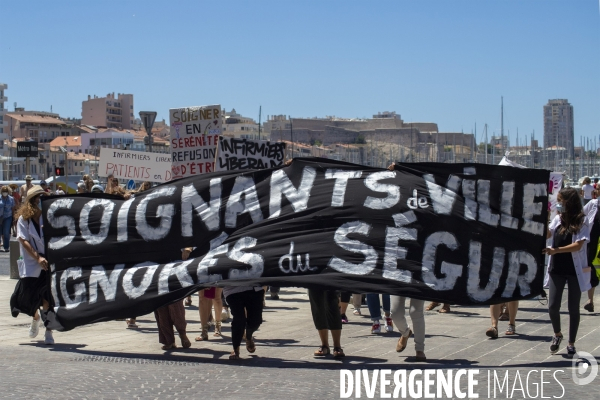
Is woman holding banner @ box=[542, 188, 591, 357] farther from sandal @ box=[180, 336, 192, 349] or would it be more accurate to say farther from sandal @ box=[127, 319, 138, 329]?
sandal @ box=[127, 319, 138, 329]

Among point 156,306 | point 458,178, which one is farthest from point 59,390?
point 458,178

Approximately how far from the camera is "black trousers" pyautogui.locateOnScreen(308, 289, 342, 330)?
366 inches

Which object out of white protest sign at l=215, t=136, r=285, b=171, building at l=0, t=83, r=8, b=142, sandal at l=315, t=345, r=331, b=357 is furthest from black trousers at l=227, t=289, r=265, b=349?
building at l=0, t=83, r=8, b=142

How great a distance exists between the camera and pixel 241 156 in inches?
504

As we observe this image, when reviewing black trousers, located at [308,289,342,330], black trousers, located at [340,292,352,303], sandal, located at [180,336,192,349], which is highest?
black trousers, located at [308,289,342,330]

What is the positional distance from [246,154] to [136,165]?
26.0 ft

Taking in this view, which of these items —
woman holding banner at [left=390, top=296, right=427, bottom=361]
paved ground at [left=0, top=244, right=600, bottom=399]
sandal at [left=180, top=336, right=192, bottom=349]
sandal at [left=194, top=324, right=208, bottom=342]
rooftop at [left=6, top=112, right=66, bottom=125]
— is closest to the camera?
paved ground at [left=0, top=244, right=600, bottom=399]

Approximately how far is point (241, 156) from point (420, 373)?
18.0ft

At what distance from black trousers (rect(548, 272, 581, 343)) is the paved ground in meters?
0.33

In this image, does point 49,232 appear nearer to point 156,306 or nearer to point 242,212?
point 156,306

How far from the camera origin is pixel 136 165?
20.2m

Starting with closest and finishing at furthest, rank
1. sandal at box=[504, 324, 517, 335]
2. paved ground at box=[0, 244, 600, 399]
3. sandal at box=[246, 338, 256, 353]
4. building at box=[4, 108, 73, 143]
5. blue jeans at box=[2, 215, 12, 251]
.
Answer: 1. paved ground at box=[0, 244, 600, 399]
2. sandal at box=[246, 338, 256, 353]
3. sandal at box=[504, 324, 517, 335]
4. blue jeans at box=[2, 215, 12, 251]
5. building at box=[4, 108, 73, 143]

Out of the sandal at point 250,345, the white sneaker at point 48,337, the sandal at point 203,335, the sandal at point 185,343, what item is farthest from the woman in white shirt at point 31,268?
the sandal at point 250,345

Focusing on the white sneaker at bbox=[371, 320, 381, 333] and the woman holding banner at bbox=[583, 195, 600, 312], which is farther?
the white sneaker at bbox=[371, 320, 381, 333]
